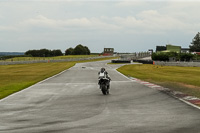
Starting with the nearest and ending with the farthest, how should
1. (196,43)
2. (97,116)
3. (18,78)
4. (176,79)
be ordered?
(97,116) < (176,79) < (18,78) < (196,43)

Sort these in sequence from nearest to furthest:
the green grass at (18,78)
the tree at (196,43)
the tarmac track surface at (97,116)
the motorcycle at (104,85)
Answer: the tarmac track surface at (97,116) → the motorcycle at (104,85) → the green grass at (18,78) → the tree at (196,43)

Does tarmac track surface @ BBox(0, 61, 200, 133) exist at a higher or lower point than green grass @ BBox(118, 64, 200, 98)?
higher

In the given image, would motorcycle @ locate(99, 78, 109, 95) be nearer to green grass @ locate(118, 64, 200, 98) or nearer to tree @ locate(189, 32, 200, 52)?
green grass @ locate(118, 64, 200, 98)

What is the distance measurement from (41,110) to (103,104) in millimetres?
2676

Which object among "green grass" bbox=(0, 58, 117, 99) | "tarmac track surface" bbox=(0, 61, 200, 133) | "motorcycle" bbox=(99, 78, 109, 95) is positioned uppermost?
"motorcycle" bbox=(99, 78, 109, 95)

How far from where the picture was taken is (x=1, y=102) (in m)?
12.2

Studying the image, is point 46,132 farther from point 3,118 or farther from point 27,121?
point 3,118

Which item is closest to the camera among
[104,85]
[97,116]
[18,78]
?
[97,116]

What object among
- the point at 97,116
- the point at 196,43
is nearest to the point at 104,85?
the point at 97,116

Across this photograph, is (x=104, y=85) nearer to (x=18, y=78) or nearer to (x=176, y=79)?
(x=176, y=79)

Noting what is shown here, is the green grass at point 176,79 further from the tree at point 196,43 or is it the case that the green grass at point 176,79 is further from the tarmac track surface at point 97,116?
the tree at point 196,43

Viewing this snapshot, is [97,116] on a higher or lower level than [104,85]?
lower

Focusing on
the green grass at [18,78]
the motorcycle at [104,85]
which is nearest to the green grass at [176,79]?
the motorcycle at [104,85]

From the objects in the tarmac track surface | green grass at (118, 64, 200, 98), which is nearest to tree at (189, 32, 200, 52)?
green grass at (118, 64, 200, 98)
